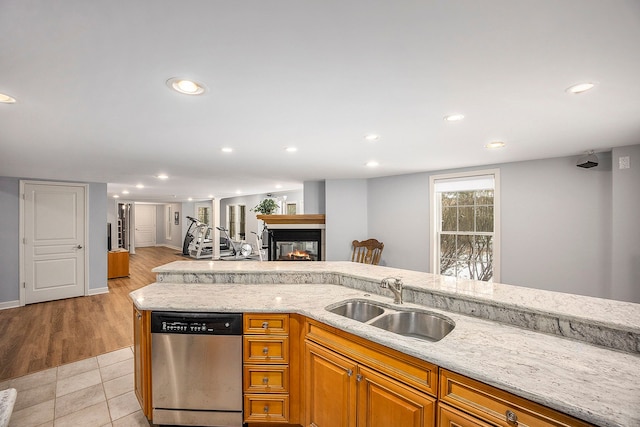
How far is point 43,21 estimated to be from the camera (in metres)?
1.03

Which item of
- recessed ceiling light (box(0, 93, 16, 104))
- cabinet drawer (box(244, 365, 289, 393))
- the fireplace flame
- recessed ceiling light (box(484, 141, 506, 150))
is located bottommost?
cabinet drawer (box(244, 365, 289, 393))

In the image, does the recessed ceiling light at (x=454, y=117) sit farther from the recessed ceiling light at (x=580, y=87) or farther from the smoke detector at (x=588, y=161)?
the smoke detector at (x=588, y=161)

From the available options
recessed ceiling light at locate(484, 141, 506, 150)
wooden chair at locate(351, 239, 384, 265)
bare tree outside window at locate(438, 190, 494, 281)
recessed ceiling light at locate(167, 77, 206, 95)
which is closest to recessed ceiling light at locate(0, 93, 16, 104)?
recessed ceiling light at locate(167, 77, 206, 95)

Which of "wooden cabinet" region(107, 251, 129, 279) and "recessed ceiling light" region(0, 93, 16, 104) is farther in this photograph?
"wooden cabinet" region(107, 251, 129, 279)

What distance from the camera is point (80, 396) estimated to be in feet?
8.30

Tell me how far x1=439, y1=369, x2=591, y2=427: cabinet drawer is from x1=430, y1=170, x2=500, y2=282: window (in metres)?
3.29

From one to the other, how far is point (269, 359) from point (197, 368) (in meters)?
0.49

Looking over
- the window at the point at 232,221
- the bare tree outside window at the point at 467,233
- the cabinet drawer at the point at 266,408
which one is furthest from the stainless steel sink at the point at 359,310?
the window at the point at 232,221

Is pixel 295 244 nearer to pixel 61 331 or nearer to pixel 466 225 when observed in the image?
pixel 466 225

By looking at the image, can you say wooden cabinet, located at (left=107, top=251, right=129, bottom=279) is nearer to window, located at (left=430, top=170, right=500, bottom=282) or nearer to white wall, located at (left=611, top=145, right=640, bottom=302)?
window, located at (left=430, top=170, right=500, bottom=282)

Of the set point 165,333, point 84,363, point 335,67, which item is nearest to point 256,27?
point 335,67

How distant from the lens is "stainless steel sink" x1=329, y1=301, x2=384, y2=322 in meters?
2.16

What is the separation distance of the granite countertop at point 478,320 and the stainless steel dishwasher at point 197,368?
11cm

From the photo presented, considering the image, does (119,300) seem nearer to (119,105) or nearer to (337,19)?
(119,105)
